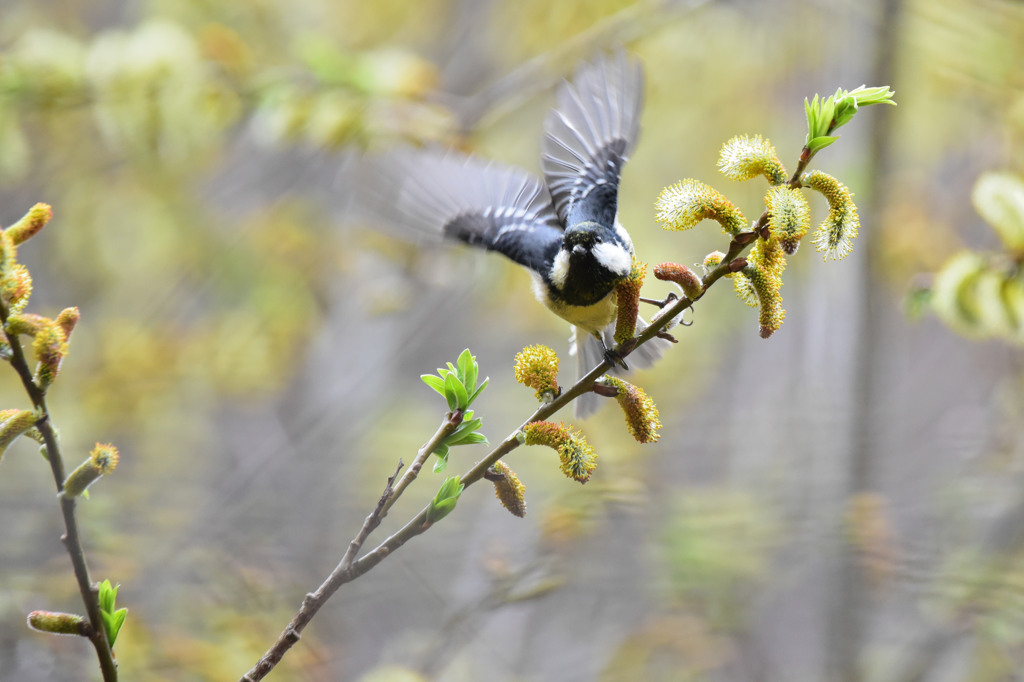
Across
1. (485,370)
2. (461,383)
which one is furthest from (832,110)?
(485,370)

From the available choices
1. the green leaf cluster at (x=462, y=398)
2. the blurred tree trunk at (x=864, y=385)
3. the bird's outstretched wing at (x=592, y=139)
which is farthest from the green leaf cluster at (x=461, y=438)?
the blurred tree trunk at (x=864, y=385)

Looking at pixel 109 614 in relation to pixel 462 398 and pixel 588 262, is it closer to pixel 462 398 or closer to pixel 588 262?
pixel 462 398

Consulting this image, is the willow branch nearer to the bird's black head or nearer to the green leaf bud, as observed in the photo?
the green leaf bud

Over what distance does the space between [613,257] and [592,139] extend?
0.71 feet

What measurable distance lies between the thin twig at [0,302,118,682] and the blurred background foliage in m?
0.82

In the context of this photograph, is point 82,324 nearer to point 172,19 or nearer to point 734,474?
point 172,19

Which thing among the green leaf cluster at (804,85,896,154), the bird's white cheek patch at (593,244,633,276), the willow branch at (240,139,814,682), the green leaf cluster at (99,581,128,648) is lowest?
the green leaf cluster at (99,581,128,648)

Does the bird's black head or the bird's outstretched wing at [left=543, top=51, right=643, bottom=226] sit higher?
the bird's outstretched wing at [left=543, top=51, right=643, bottom=226]

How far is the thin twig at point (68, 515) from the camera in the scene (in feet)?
1.50

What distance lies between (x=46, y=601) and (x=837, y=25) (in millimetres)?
2213

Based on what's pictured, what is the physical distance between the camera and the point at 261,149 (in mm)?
3164

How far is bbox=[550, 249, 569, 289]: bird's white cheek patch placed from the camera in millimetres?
884

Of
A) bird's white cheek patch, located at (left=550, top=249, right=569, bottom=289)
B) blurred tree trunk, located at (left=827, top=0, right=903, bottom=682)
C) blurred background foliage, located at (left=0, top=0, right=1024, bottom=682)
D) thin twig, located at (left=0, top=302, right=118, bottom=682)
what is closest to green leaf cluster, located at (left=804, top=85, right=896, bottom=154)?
bird's white cheek patch, located at (left=550, top=249, right=569, bottom=289)

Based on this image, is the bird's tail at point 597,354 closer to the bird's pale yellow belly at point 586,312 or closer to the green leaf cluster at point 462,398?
the bird's pale yellow belly at point 586,312
